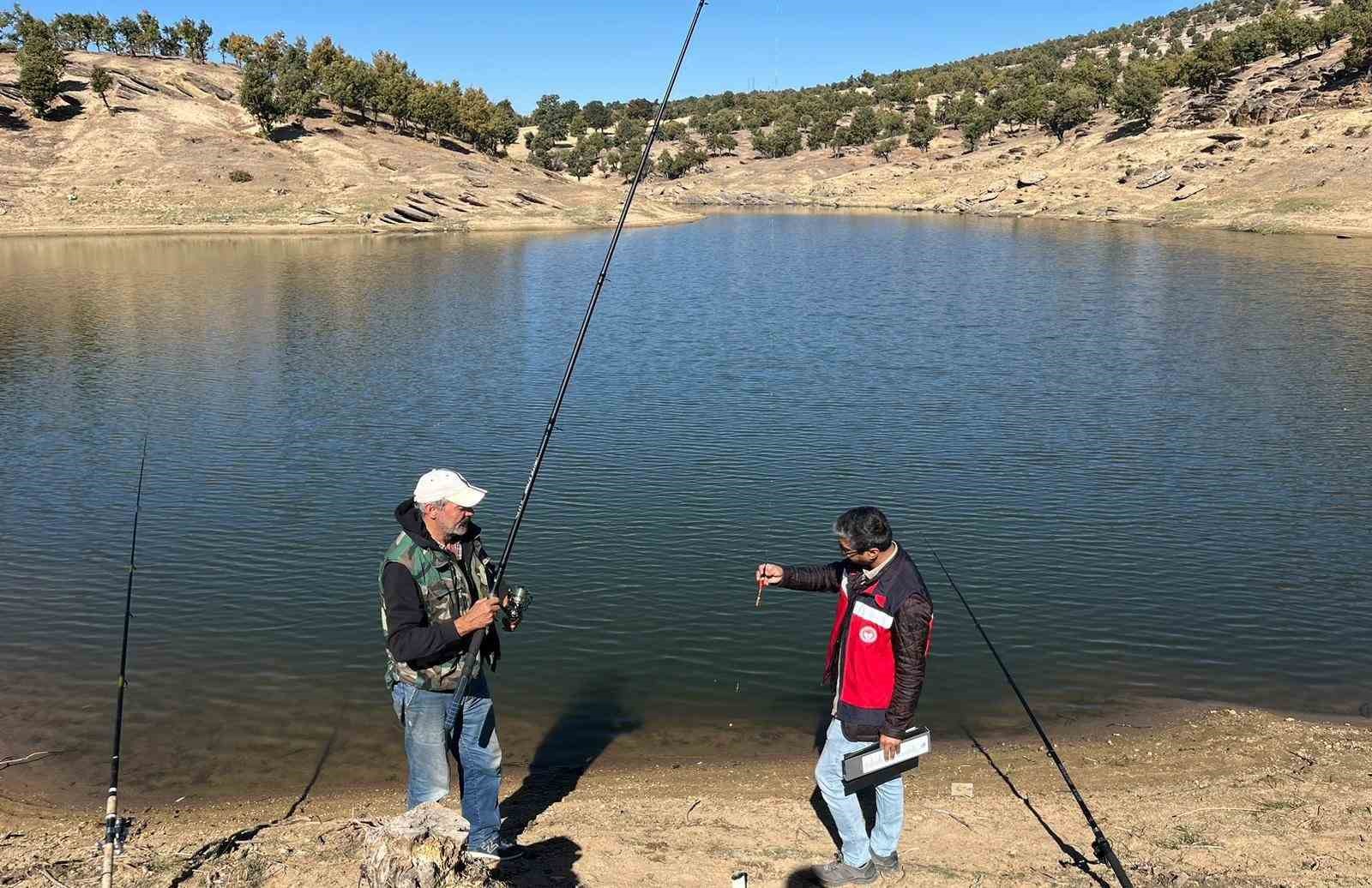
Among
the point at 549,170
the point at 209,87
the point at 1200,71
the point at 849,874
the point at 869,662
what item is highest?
the point at 1200,71

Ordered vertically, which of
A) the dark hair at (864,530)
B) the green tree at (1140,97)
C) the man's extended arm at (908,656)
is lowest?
the man's extended arm at (908,656)

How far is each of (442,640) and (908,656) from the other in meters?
2.63

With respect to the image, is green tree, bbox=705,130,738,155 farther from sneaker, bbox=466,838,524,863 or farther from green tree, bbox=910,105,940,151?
sneaker, bbox=466,838,524,863

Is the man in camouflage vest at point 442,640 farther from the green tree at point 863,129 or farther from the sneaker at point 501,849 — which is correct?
the green tree at point 863,129

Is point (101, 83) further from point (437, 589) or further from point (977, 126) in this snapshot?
point (437, 589)

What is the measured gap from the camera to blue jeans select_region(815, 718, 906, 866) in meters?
6.62

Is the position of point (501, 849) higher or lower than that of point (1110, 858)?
lower

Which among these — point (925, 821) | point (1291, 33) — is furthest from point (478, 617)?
point (1291, 33)

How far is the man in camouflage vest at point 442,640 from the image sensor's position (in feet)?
19.7

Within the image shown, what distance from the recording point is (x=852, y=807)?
663cm

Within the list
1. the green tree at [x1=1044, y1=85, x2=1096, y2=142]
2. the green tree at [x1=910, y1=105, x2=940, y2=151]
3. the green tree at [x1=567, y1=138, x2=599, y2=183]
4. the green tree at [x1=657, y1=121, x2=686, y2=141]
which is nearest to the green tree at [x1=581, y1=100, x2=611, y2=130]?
the green tree at [x1=657, y1=121, x2=686, y2=141]

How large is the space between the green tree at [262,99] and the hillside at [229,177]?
5.93 feet

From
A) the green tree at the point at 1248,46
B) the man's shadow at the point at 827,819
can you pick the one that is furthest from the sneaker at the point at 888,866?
the green tree at the point at 1248,46

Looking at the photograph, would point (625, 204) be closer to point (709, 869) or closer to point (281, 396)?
point (709, 869)
